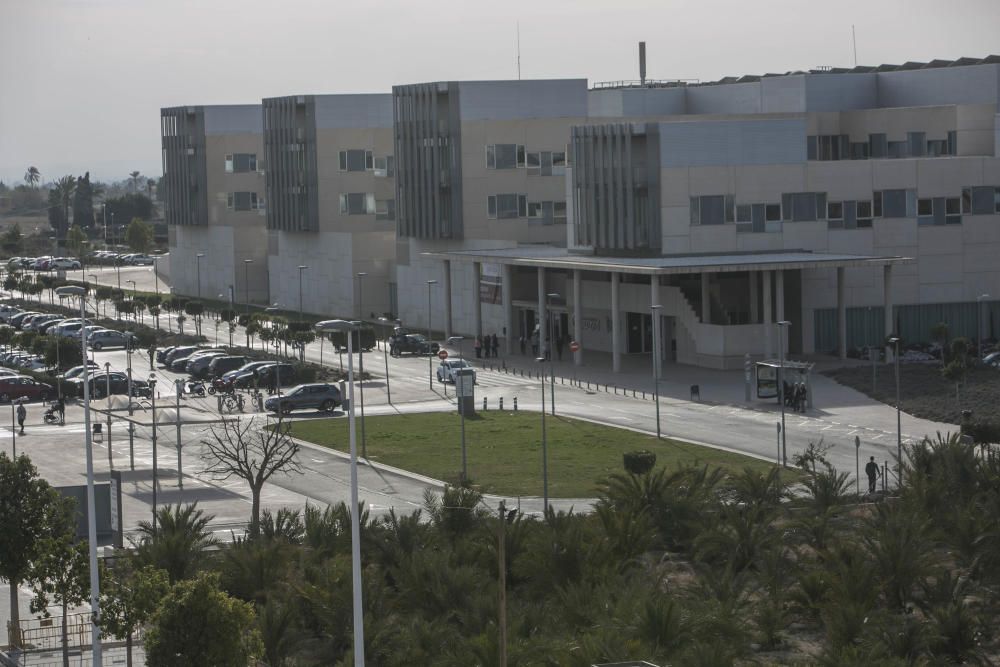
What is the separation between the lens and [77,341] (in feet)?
299

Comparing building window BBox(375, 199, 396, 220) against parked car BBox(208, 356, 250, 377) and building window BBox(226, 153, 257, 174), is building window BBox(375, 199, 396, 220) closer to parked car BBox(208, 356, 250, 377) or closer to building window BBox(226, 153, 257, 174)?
building window BBox(226, 153, 257, 174)

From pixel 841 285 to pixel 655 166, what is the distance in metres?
11.1

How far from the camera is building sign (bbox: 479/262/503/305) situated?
→ 94250 mm

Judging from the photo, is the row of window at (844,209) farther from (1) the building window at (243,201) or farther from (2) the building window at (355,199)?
(1) the building window at (243,201)

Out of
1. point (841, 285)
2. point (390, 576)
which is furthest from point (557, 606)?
point (841, 285)

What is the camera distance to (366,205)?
394 ft

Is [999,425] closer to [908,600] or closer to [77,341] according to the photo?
[908,600]

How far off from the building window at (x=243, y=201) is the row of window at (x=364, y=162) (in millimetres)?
18874

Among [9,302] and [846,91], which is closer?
[846,91]

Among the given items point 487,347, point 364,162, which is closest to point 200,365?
point 487,347

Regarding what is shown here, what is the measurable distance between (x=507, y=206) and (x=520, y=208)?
2.79ft

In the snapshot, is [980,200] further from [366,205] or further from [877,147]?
[366,205]

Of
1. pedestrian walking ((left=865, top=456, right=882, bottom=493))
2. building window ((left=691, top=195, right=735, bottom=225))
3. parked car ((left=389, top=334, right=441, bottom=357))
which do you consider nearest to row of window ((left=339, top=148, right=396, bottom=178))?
parked car ((left=389, top=334, right=441, bottom=357))

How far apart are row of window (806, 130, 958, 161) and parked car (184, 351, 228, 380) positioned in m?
36.0
